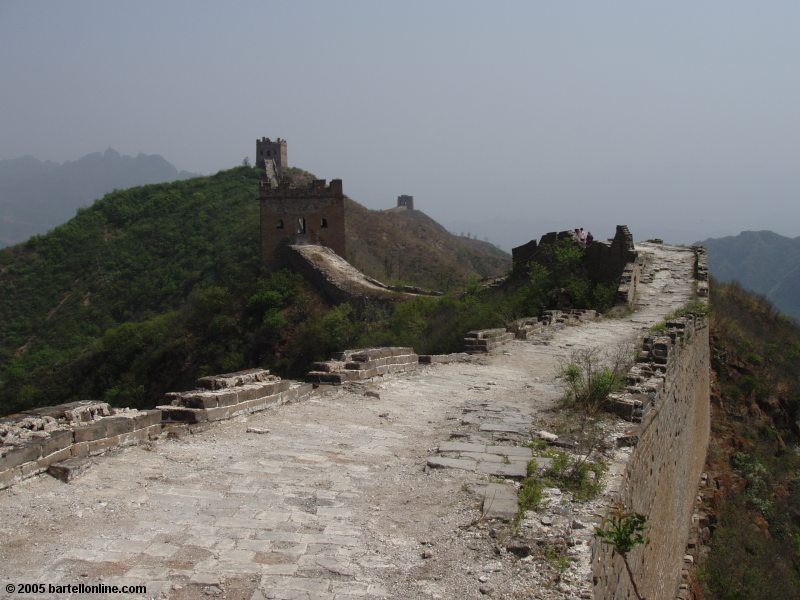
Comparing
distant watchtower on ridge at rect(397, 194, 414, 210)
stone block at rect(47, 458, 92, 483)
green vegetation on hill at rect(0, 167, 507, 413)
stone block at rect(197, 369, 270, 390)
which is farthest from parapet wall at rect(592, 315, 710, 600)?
distant watchtower on ridge at rect(397, 194, 414, 210)

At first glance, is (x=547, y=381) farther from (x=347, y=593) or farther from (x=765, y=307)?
(x=765, y=307)

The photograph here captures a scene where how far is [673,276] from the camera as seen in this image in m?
18.9

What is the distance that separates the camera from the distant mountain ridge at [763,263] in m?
80.1

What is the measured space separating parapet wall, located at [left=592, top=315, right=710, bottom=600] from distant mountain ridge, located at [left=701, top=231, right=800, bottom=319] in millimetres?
72490

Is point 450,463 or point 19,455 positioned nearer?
point 19,455

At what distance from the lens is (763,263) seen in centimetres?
9631

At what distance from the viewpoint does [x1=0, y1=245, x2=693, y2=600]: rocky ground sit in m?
3.30

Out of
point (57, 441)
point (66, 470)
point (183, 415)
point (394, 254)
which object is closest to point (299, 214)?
point (394, 254)

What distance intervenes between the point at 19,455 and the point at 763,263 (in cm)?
10531

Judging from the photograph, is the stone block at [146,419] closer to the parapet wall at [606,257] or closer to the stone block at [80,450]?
the stone block at [80,450]

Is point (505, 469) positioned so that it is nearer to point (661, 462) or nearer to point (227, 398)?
point (227, 398)

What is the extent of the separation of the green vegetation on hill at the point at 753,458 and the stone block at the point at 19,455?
900 cm

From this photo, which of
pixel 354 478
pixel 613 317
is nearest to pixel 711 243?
pixel 613 317

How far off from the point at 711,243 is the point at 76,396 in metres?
105
